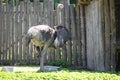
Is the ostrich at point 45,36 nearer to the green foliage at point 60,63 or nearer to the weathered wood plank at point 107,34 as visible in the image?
the weathered wood plank at point 107,34

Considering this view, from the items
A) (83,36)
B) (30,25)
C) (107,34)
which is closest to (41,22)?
(30,25)

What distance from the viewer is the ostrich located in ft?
36.4

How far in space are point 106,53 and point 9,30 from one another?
4332 millimetres

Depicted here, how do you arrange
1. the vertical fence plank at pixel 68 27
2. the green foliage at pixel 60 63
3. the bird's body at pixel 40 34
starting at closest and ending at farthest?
the bird's body at pixel 40 34, the green foliage at pixel 60 63, the vertical fence plank at pixel 68 27

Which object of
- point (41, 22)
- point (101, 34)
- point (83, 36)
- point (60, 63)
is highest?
point (41, 22)

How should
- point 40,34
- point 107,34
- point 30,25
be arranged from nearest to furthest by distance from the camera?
point 40,34 < point 107,34 < point 30,25

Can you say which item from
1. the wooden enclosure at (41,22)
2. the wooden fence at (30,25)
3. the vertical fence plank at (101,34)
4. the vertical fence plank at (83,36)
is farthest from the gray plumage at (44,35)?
the wooden fence at (30,25)

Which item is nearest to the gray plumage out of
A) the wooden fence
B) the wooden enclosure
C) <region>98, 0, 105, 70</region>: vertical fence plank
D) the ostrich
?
the ostrich

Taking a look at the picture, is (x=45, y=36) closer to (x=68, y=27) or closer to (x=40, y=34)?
(x=40, y=34)

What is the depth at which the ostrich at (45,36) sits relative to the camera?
36.4 ft

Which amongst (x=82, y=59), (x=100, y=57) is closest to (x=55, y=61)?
(x=82, y=59)

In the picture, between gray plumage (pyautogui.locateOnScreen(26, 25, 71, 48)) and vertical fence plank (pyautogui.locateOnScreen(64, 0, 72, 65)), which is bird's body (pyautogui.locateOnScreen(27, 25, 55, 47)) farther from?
vertical fence plank (pyautogui.locateOnScreen(64, 0, 72, 65))

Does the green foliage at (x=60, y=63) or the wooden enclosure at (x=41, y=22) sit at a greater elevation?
the wooden enclosure at (x=41, y=22)

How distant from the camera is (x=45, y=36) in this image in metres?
11.2
